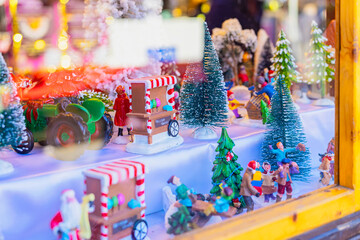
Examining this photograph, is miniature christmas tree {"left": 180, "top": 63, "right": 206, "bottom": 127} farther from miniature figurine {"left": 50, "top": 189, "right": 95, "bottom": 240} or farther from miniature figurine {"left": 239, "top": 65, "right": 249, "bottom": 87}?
miniature figurine {"left": 239, "top": 65, "right": 249, "bottom": 87}

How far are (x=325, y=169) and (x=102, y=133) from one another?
1.48m

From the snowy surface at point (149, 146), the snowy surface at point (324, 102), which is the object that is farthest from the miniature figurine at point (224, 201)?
the snowy surface at point (324, 102)

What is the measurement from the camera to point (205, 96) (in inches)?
114

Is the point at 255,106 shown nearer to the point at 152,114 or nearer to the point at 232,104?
the point at 232,104

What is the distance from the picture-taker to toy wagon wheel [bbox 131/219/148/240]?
199 cm

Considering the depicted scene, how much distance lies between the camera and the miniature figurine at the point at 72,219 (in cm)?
176

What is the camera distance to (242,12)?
5984 mm

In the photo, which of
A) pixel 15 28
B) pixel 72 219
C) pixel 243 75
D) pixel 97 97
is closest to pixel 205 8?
pixel 243 75

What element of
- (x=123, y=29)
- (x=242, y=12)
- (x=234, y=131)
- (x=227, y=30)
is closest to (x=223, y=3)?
(x=242, y=12)

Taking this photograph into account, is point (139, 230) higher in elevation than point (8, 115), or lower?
→ lower

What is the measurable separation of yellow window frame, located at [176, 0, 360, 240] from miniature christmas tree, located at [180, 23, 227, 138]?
745 mm

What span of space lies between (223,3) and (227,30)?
0.96 metres

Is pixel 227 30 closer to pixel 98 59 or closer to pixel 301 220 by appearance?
pixel 98 59

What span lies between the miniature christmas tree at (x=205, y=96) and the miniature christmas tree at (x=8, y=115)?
1133mm
